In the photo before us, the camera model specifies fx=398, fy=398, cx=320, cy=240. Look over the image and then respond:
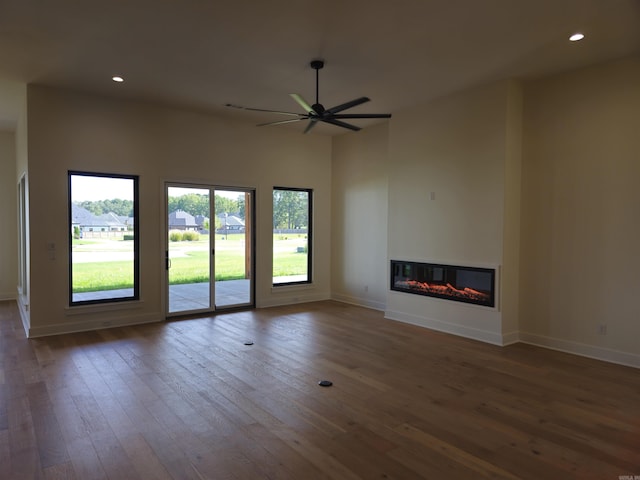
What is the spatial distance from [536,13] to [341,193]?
497 centimetres

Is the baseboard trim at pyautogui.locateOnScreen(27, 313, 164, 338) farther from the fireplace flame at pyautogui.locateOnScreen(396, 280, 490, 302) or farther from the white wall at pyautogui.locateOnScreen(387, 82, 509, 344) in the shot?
the fireplace flame at pyautogui.locateOnScreen(396, 280, 490, 302)

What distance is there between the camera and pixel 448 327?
5.68 meters

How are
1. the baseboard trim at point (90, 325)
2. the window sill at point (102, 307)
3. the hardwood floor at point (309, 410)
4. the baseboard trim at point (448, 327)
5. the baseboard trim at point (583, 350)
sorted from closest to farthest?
the hardwood floor at point (309, 410)
the baseboard trim at point (583, 350)
the baseboard trim at point (448, 327)
the baseboard trim at point (90, 325)
the window sill at point (102, 307)

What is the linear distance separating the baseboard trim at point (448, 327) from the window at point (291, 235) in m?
2.16

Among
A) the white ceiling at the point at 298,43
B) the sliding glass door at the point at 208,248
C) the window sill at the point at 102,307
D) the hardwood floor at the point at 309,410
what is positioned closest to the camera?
the hardwood floor at the point at 309,410

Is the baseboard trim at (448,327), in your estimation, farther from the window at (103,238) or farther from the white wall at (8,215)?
the white wall at (8,215)

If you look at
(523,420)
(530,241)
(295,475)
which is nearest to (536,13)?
(530,241)

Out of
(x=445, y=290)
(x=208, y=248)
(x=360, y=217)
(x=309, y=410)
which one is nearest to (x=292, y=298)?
(x=208, y=248)

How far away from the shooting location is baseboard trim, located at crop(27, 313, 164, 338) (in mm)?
5441

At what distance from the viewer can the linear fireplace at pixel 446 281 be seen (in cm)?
527

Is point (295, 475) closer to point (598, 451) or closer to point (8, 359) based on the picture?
point (598, 451)

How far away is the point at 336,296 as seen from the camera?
8258 mm

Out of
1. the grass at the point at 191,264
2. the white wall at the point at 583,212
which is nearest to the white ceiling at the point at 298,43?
the white wall at the point at 583,212

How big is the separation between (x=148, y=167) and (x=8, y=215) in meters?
3.88
